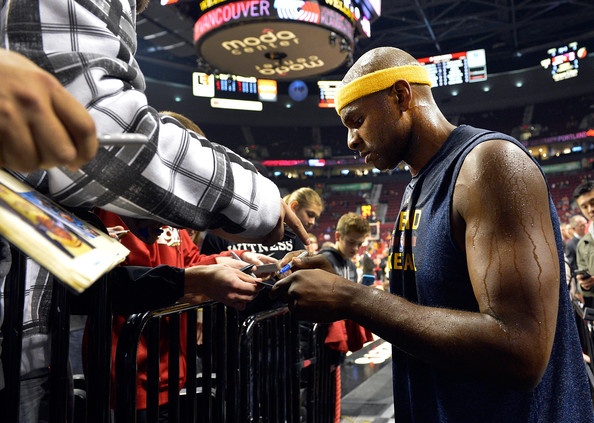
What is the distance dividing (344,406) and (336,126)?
27.9 meters

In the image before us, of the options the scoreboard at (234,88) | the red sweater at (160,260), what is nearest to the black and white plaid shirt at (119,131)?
the red sweater at (160,260)

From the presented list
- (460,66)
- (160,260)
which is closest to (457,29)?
(460,66)

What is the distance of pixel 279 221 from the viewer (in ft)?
3.88

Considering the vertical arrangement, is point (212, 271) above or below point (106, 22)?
below

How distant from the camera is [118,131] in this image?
34.1 inches

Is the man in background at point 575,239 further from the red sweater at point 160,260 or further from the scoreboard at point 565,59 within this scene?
the scoreboard at point 565,59

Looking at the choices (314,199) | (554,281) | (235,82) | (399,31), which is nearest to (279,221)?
(554,281)

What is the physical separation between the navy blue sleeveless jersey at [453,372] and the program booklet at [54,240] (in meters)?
0.95

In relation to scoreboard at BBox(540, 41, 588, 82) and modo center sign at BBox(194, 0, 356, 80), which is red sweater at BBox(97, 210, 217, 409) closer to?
modo center sign at BBox(194, 0, 356, 80)

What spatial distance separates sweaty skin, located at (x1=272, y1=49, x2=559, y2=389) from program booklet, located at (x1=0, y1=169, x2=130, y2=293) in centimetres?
79

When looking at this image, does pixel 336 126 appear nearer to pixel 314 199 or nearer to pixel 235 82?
pixel 235 82

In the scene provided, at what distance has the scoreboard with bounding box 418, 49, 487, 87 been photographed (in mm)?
22297

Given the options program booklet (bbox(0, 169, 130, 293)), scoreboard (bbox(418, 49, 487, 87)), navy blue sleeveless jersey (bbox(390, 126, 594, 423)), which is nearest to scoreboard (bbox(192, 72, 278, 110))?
scoreboard (bbox(418, 49, 487, 87))

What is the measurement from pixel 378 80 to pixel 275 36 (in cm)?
710
